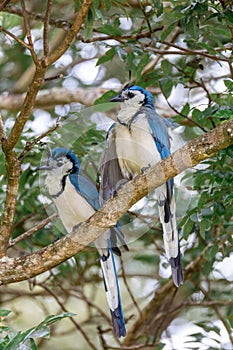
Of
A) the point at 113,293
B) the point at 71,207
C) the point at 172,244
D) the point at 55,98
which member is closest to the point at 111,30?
the point at 71,207

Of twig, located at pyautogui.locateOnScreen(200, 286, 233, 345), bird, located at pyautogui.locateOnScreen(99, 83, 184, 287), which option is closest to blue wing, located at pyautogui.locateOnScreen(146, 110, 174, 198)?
bird, located at pyautogui.locateOnScreen(99, 83, 184, 287)

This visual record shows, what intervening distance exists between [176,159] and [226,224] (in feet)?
2.47

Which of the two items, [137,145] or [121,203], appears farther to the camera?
[137,145]

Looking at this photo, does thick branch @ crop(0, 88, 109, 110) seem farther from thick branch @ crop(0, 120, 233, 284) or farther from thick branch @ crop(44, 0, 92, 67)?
thick branch @ crop(0, 120, 233, 284)

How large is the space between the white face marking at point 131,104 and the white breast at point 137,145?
48 millimetres

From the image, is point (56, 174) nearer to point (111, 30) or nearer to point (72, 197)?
point (72, 197)

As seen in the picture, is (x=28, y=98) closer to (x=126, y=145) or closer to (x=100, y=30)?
(x=126, y=145)

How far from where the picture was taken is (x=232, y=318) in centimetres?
293

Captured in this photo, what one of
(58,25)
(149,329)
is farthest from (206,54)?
(149,329)

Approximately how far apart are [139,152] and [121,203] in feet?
1.70

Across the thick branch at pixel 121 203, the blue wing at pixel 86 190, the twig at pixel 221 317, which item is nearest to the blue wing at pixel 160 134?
the blue wing at pixel 86 190

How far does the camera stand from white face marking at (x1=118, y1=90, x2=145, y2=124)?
8.59 ft

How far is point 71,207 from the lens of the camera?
275cm

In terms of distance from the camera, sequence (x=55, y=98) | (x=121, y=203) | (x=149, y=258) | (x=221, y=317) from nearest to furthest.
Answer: (x=121, y=203)
(x=221, y=317)
(x=149, y=258)
(x=55, y=98)
